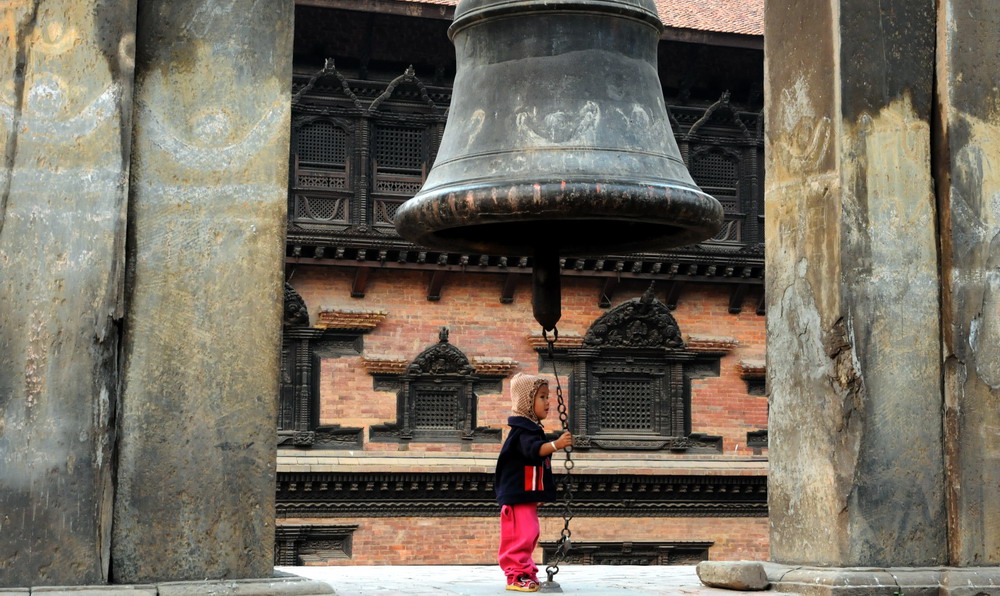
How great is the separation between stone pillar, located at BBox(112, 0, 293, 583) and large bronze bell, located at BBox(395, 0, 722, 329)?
0.71m

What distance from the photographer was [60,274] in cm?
386

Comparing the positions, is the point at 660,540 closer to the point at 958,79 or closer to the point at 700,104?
the point at 700,104

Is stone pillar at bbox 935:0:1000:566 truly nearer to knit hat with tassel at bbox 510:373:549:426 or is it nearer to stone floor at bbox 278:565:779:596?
stone floor at bbox 278:565:779:596

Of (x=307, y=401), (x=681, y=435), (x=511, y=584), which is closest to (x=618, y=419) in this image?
(x=681, y=435)

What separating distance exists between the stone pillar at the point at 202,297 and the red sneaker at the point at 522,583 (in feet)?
4.26

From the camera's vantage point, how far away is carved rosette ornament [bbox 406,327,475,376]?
1828 centimetres

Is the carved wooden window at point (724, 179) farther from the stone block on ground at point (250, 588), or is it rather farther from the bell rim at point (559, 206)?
the stone block on ground at point (250, 588)

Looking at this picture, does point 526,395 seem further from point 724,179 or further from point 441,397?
point 724,179

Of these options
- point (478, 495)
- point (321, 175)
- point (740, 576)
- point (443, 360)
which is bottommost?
point (478, 495)

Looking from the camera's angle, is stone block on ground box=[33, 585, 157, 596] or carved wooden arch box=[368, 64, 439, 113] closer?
stone block on ground box=[33, 585, 157, 596]

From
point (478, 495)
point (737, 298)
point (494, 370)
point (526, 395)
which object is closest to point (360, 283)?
point (494, 370)

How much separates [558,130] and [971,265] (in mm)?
1648

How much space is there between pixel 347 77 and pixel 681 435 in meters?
6.70

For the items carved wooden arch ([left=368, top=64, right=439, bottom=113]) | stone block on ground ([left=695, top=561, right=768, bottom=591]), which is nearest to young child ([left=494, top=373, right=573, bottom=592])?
stone block on ground ([left=695, top=561, right=768, bottom=591])
